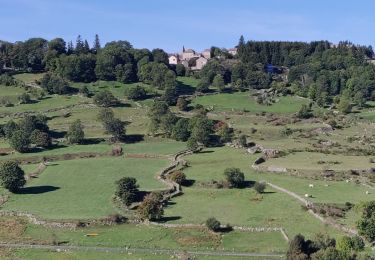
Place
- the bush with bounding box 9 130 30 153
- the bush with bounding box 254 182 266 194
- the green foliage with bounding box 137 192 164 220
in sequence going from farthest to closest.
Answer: the bush with bounding box 9 130 30 153, the bush with bounding box 254 182 266 194, the green foliage with bounding box 137 192 164 220

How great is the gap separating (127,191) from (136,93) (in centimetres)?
7843

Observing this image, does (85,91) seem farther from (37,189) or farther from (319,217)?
(319,217)

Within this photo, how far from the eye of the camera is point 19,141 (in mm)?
114188

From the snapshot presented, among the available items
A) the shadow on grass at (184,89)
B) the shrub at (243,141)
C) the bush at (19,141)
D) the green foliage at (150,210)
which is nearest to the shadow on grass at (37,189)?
the green foliage at (150,210)

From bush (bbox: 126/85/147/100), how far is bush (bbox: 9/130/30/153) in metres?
46.8

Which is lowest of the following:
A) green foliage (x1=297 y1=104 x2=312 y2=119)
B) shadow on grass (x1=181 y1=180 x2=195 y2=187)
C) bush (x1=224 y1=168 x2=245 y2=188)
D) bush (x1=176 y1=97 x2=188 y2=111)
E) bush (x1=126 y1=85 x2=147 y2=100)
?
shadow on grass (x1=181 y1=180 x2=195 y2=187)

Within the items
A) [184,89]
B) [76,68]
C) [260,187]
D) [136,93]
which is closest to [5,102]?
[76,68]

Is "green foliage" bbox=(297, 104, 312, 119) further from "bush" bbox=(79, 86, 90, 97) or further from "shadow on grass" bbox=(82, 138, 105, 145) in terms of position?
"bush" bbox=(79, 86, 90, 97)

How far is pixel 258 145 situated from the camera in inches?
4668

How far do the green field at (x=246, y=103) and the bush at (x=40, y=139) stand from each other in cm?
4855

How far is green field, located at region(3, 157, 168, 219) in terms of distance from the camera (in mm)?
81250

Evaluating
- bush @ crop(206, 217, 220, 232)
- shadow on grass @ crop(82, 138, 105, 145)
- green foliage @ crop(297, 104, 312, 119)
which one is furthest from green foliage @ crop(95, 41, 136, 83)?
bush @ crop(206, 217, 220, 232)

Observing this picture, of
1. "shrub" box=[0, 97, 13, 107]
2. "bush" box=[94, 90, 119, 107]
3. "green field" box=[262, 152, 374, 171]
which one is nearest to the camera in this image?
"green field" box=[262, 152, 374, 171]

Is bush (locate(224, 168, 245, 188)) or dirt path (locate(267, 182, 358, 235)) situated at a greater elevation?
bush (locate(224, 168, 245, 188))
